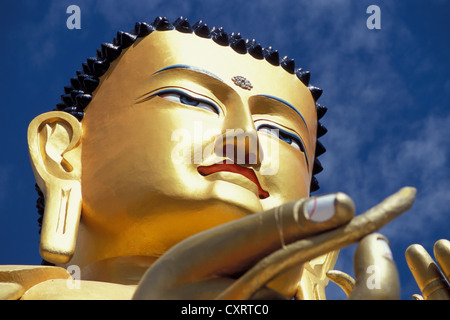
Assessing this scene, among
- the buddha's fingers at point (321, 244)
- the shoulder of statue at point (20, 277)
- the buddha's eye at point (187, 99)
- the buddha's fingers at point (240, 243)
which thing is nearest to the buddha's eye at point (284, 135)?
the buddha's eye at point (187, 99)

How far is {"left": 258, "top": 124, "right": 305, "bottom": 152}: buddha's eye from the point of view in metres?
5.66

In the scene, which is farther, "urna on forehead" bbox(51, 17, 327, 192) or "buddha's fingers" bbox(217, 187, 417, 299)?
"urna on forehead" bbox(51, 17, 327, 192)

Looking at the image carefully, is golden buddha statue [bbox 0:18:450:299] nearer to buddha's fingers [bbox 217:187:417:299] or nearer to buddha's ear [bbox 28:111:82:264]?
buddha's ear [bbox 28:111:82:264]

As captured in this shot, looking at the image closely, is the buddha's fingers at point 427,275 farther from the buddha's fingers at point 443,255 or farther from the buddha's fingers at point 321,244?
the buddha's fingers at point 321,244

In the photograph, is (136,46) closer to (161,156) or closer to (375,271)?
(161,156)

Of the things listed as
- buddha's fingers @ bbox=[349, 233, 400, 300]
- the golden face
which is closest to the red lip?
the golden face

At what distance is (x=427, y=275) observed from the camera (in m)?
4.70

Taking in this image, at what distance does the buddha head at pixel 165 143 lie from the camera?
16.5ft

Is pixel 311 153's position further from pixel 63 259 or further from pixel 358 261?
pixel 358 261

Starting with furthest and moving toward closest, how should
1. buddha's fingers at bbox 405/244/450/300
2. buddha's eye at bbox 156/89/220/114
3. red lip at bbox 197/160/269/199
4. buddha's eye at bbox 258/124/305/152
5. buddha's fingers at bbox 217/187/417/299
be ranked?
buddha's eye at bbox 258/124/305/152
buddha's eye at bbox 156/89/220/114
red lip at bbox 197/160/269/199
buddha's fingers at bbox 405/244/450/300
buddha's fingers at bbox 217/187/417/299

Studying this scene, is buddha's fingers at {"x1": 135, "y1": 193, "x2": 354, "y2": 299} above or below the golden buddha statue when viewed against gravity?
below

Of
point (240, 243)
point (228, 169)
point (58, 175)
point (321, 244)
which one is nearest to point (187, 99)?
point (228, 169)

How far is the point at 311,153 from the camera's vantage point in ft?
20.3
